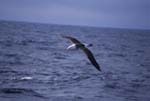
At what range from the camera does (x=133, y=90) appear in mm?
19750

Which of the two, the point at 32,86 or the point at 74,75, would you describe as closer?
the point at 32,86

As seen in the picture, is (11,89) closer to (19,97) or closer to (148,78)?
(19,97)

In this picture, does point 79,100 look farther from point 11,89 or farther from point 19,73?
point 19,73

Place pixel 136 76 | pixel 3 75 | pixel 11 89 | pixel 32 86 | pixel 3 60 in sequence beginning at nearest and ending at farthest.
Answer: pixel 11 89 < pixel 32 86 < pixel 3 75 < pixel 136 76 < pixel 3 60

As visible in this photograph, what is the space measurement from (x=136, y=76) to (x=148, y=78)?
4.57 feet

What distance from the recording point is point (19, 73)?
23312 millimetres

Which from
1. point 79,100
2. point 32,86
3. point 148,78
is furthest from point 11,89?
point 148,78

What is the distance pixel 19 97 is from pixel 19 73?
717 centimetres

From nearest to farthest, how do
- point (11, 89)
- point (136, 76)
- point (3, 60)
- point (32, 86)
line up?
point (11, 89)
point (32, 86)
point (136, 76)
point (3, 60)

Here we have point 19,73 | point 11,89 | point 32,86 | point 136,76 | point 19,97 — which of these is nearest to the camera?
point 19,97

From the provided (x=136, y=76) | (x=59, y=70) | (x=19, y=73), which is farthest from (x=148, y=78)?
(x=19, y=73)

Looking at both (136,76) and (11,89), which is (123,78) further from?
(11,89)

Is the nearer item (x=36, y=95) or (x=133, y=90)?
(x=36, y=95)

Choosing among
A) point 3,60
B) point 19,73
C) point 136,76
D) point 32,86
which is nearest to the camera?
point 32,86
